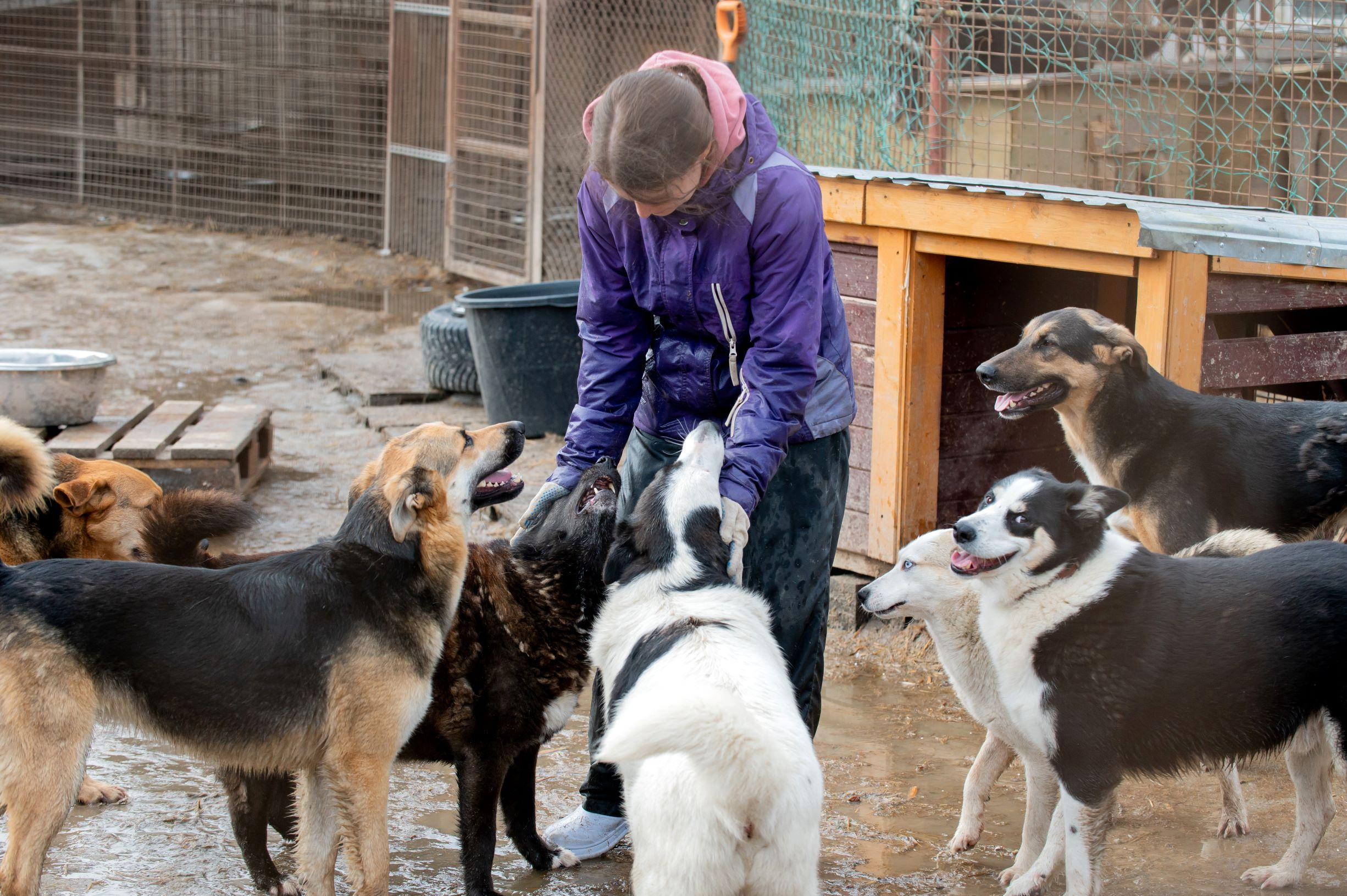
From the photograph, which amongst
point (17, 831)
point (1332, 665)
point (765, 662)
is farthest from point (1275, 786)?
point (17, 831)

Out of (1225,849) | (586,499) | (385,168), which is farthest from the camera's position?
(385,168)

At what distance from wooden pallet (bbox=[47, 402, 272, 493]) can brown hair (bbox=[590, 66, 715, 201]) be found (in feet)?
14.3

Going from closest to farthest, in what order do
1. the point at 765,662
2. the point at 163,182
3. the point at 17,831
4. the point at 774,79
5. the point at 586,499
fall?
the point at 765,662
the point at 17,831
the point at 586,499
the point at 774,79
the point at 163,182

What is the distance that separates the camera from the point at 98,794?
13.2ft

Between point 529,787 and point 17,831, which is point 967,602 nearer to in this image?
point 529,787

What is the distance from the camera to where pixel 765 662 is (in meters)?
2.88

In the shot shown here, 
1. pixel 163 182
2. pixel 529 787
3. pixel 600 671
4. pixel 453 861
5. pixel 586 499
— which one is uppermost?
pixel 163 182

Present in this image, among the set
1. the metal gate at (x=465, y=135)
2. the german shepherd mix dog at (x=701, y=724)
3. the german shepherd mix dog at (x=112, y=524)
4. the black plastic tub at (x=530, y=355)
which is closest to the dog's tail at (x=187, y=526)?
the german shepherd mix dog at (x=112, y=524)

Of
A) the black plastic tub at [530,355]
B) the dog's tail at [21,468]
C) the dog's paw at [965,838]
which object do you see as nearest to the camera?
the dog's tail at [21,468]

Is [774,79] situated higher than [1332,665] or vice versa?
[774,79]

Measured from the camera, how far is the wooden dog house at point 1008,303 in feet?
14.8

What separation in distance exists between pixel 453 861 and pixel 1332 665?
8.35ft

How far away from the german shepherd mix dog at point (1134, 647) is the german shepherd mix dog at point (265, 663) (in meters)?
1.55

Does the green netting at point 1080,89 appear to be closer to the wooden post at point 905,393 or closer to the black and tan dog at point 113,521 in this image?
the wooden post at point 905,393
